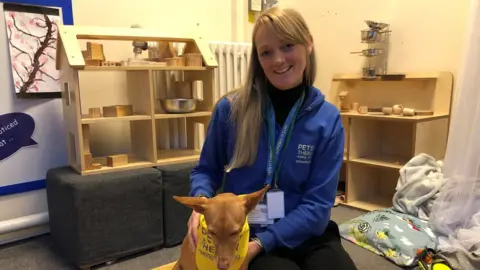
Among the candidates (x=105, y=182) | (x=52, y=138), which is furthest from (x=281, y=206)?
(x=52, y=138)

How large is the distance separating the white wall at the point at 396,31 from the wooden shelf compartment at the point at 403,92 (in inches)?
3.0

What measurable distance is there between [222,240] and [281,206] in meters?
0.31

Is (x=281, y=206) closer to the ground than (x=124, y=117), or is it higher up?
closer to the ground

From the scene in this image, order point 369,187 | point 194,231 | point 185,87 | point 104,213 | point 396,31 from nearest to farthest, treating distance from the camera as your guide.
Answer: point 194,231
point 104,213
point 185,87
point 396,31
point 369,187

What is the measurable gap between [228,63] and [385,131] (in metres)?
1.16

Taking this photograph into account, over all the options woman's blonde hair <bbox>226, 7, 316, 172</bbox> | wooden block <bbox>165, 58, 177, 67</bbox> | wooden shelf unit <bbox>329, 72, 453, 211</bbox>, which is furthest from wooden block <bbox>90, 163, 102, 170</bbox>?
wooden shelf unit <bbox>329, 72, 453, 211</bbox>

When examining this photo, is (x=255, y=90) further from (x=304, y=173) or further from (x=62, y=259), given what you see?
(x=62, y=259)

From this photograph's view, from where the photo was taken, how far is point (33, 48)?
1973 millimetres

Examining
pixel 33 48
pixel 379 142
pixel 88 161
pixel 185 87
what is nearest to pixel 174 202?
pixel 88 161

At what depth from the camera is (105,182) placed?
175 cm

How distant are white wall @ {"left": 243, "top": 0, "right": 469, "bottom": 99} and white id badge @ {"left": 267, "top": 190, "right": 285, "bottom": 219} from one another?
1.47m

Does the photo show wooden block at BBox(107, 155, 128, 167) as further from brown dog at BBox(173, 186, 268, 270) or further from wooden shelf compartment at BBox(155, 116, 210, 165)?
brown dog at BBox(173, 186, 268, 270)

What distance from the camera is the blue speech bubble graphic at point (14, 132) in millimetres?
1929

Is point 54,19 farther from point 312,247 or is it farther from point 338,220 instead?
point 338,220
